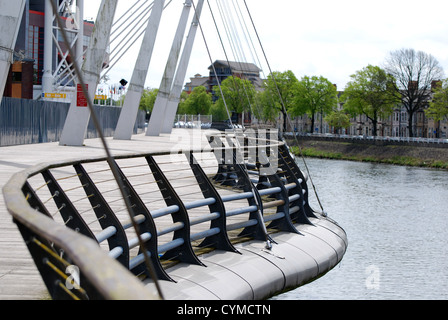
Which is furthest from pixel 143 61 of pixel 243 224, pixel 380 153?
pixel 380 153

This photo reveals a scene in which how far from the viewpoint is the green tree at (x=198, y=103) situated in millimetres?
131750

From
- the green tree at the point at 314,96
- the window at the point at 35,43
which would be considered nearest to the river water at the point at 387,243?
the window at the point at 35,43

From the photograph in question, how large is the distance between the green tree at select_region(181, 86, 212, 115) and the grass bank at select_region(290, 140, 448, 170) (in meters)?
54.3

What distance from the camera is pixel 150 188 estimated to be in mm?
14039

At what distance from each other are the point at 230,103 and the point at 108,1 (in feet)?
255

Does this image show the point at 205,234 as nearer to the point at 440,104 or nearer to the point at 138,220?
the point at 138,220

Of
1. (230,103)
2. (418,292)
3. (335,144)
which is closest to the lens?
(418,292)

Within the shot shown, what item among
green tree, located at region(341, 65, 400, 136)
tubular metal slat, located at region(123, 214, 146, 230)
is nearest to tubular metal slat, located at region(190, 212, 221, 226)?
tubular metal slat, located at region(123, 214, 146, 230)

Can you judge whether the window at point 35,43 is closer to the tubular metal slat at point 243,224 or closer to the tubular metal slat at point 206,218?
the tubular metal slat at point 243,224

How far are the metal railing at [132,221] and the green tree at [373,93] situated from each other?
208 feet

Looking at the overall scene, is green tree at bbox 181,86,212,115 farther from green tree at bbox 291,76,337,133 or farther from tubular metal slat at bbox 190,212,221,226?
tubular metal slat at bbox 190,212,221,226

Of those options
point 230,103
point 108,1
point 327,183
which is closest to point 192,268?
point 108,1
